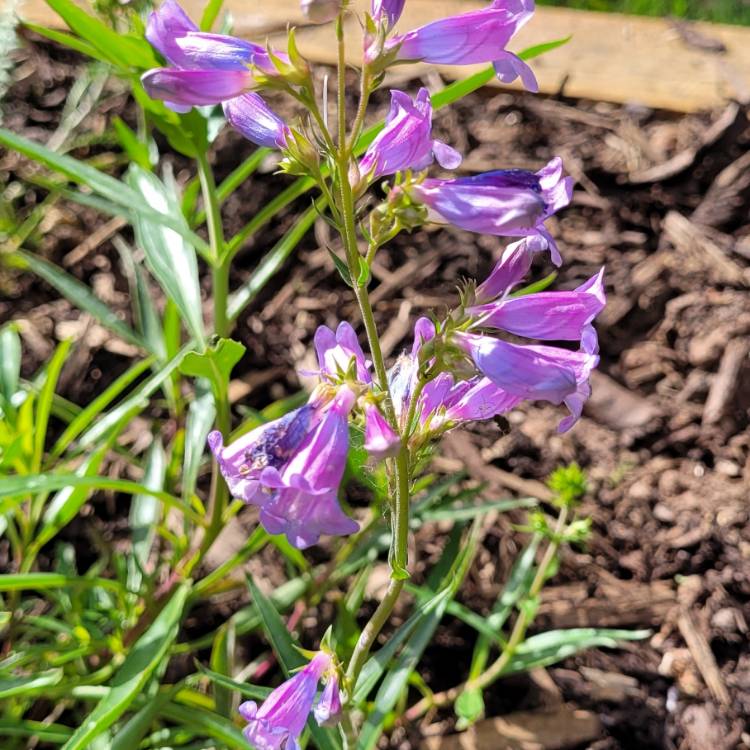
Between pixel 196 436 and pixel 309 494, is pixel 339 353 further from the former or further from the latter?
pixel 196 436

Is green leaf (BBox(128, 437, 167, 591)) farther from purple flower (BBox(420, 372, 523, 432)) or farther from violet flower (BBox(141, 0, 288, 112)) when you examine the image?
violet flower (BBox(141, 0, 288, 112))

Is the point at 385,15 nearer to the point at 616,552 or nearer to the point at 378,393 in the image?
the point at 378,393

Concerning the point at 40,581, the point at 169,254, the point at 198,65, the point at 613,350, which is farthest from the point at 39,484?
the point at 613,350

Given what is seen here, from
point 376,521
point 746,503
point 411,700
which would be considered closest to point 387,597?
point 376,521

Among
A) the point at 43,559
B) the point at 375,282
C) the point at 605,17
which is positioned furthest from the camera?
the point at 605,17

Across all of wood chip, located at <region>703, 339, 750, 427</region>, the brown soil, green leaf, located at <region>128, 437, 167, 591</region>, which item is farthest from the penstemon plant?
wood chip, located at <region>703, 339, 750, 427</region>

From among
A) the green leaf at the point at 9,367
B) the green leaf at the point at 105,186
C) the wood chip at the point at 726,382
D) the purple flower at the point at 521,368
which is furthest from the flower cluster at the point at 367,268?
the wood chip at the point at 726,382

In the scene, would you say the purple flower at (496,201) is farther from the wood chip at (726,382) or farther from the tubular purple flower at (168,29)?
the wood chip at (726,382)
